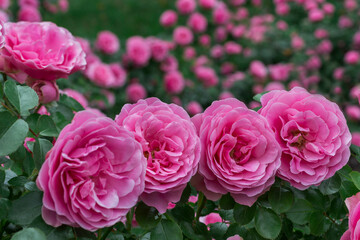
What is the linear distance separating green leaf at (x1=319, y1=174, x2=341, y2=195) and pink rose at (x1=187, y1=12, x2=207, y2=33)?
11.4 feet

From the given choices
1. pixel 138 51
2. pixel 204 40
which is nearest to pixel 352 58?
pixel 204 40

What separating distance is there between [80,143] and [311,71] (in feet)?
11.8

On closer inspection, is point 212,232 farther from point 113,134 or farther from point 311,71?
point 311,71

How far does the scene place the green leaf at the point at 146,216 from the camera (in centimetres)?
70

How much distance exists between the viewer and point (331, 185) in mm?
812

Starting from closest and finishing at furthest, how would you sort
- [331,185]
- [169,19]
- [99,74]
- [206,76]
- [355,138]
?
[331,185], [99,74], [355,138], [206,76], [169,19]

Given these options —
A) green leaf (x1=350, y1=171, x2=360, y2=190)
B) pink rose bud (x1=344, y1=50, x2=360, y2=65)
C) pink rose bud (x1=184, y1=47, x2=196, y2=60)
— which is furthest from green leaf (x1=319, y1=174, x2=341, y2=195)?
pink rose bud (x1=184, y1=47, x2=196, y2=60)

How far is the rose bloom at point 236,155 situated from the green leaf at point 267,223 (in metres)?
0.04

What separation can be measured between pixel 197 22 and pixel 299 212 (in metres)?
3.49

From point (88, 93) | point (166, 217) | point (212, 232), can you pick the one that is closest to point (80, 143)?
point (166, 217)

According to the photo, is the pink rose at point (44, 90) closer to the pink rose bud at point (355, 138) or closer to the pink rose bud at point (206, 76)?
the pink rose bud at point (355, 138)

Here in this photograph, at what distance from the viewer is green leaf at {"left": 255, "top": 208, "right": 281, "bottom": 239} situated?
744 mm

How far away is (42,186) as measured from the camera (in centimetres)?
58

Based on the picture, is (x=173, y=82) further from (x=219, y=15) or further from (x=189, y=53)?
(x=219, y=15)
